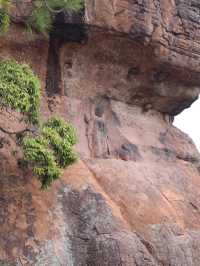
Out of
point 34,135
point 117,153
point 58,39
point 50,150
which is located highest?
point 58,39

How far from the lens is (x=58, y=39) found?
48.2ft

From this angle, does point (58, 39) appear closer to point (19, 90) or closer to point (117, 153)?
point (117, 153)

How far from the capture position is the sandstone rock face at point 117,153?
11406 millimetres

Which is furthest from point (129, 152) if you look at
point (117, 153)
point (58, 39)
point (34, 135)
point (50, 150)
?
point (50, 150)

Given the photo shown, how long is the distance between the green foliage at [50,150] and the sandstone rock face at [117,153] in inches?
38.2

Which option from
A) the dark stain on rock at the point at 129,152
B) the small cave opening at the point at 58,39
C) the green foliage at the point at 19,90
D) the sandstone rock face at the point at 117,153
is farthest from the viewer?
the dark stain on rock at the point at 129,152

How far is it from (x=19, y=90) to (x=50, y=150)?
141 centimetres

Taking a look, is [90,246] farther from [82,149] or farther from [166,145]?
[166,145]

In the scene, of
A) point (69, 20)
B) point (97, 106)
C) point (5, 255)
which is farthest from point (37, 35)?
point (5, 255)

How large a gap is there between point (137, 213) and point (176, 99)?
6045mm

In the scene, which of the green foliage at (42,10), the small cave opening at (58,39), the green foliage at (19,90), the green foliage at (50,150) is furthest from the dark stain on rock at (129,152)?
the green foliage at (42,10)

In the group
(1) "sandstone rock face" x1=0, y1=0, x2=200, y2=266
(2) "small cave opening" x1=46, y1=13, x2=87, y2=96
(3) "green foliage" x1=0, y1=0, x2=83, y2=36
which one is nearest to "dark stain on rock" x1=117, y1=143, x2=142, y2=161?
(1) "sandstone rock face" x1=0, y1=0, x2=200, y2=266

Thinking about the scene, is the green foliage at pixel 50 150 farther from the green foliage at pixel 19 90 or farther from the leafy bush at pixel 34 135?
the green foliage at pixel 19 90

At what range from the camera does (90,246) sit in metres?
11.5
